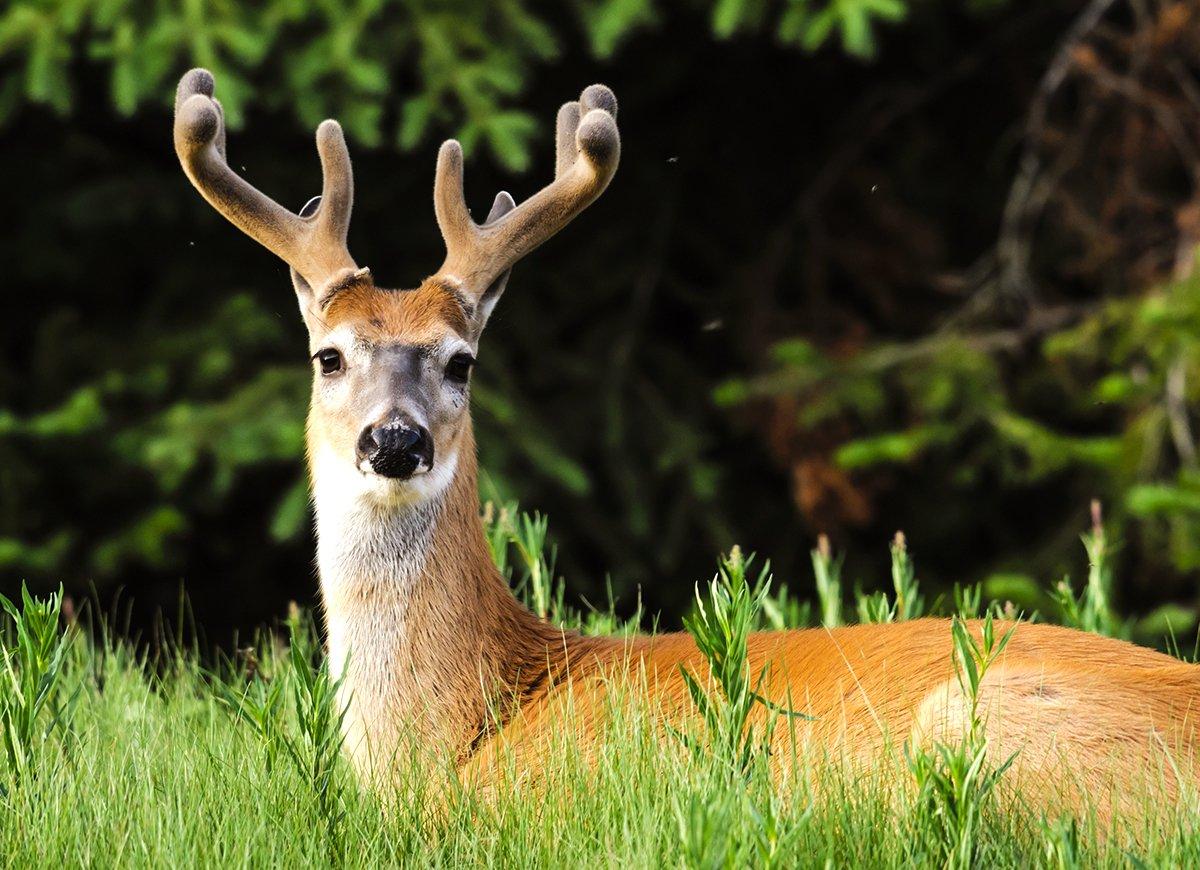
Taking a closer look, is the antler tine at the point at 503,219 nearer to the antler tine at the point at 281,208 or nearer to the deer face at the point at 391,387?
the deer face at the point at 391,387

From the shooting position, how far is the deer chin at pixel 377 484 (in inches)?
167

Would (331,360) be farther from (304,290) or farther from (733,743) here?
Result: (733,743)

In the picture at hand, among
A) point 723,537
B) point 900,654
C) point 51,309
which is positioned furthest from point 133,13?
point 900,654

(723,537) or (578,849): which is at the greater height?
(723,537)

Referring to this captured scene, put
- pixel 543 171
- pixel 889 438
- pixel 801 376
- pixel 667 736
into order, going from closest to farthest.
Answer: pixel 667 736
pixel 889 438
pixel 801 376
pixel 543 171

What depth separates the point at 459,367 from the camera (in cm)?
454

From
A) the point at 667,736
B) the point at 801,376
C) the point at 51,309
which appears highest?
the point at 51,309

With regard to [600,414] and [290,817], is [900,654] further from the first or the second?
[600,414]

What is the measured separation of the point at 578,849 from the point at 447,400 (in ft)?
5.17

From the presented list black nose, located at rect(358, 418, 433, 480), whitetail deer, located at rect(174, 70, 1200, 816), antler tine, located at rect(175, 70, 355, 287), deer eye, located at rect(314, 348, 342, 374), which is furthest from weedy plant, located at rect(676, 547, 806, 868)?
antler tine, located at rect(175, 70, 355, 287)

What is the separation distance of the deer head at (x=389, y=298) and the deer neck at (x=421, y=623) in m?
0.08

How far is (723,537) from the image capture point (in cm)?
837

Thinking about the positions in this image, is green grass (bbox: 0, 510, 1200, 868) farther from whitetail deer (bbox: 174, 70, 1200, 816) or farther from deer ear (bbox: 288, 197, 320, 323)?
deer ear (bbox: 288, 197, 320, 323)

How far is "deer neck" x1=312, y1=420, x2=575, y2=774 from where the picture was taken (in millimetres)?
4113
